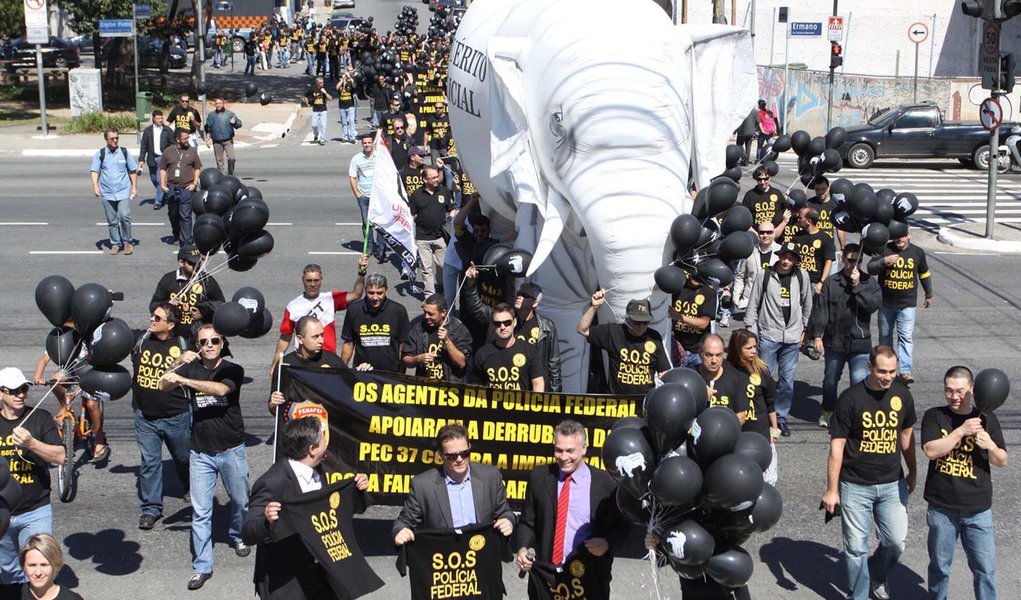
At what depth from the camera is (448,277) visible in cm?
1216

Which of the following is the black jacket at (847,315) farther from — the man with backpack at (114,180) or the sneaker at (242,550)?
the man with backpack at (114,180)

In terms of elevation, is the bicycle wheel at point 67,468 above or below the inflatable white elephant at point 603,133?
below

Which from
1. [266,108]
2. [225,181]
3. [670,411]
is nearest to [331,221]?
[225,181]

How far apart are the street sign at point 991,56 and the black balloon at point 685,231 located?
11.8 meters

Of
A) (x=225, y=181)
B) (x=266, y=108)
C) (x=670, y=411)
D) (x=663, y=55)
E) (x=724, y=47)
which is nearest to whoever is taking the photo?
(x=670, y=411)

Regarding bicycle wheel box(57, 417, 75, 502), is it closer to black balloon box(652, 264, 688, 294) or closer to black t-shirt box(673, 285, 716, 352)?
black balloon box(652, 264, 688, 294)

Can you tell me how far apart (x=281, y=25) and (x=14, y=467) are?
45170 millimetres

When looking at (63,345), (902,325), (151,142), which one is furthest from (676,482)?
(151,142)

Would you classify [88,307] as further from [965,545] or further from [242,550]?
[965,545]

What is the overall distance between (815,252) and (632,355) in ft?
14.9

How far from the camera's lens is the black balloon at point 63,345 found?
7808 millimetres

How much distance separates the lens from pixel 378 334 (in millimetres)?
9586

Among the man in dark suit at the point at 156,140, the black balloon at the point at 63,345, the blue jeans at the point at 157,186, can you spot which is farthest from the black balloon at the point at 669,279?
the blue jeans at the point at 157,186

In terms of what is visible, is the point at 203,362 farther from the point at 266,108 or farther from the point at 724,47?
the point at 266,108
